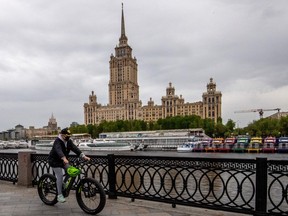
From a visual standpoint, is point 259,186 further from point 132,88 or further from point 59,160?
point 132,88

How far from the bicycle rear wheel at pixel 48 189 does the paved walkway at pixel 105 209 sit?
154 mm

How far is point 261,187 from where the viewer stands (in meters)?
6.77

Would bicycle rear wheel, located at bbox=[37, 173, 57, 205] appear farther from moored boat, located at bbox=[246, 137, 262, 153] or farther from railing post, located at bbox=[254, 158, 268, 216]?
moored boat, located at bbox=[246, 137, 262, 153]

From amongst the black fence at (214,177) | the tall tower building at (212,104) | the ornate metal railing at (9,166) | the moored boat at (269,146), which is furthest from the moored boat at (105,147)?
the tall tower building at (212,104)

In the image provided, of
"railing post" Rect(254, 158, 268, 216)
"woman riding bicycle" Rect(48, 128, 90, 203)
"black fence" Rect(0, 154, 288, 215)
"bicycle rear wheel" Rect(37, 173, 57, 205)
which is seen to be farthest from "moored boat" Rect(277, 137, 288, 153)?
"woman riding bicycle" Rect(48, 128, 90, 203)

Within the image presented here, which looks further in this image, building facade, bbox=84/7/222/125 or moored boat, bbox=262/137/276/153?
building facade, bbox=84/7/222/125

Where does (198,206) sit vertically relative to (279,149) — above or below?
above

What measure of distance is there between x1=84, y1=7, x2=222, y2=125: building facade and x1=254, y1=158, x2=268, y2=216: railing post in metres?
174

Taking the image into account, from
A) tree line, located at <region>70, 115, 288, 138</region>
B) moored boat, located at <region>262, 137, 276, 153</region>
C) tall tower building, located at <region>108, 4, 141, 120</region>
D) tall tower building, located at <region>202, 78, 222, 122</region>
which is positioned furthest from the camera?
tall tower building, located at <region>108, 4, 141, 120</region>

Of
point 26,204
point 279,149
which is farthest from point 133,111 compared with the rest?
point 26,204

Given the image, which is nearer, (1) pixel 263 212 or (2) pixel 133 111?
(1) pixel 263 212

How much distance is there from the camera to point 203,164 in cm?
786

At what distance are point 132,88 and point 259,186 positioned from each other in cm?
18791

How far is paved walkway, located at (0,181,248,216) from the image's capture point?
7.43 m
